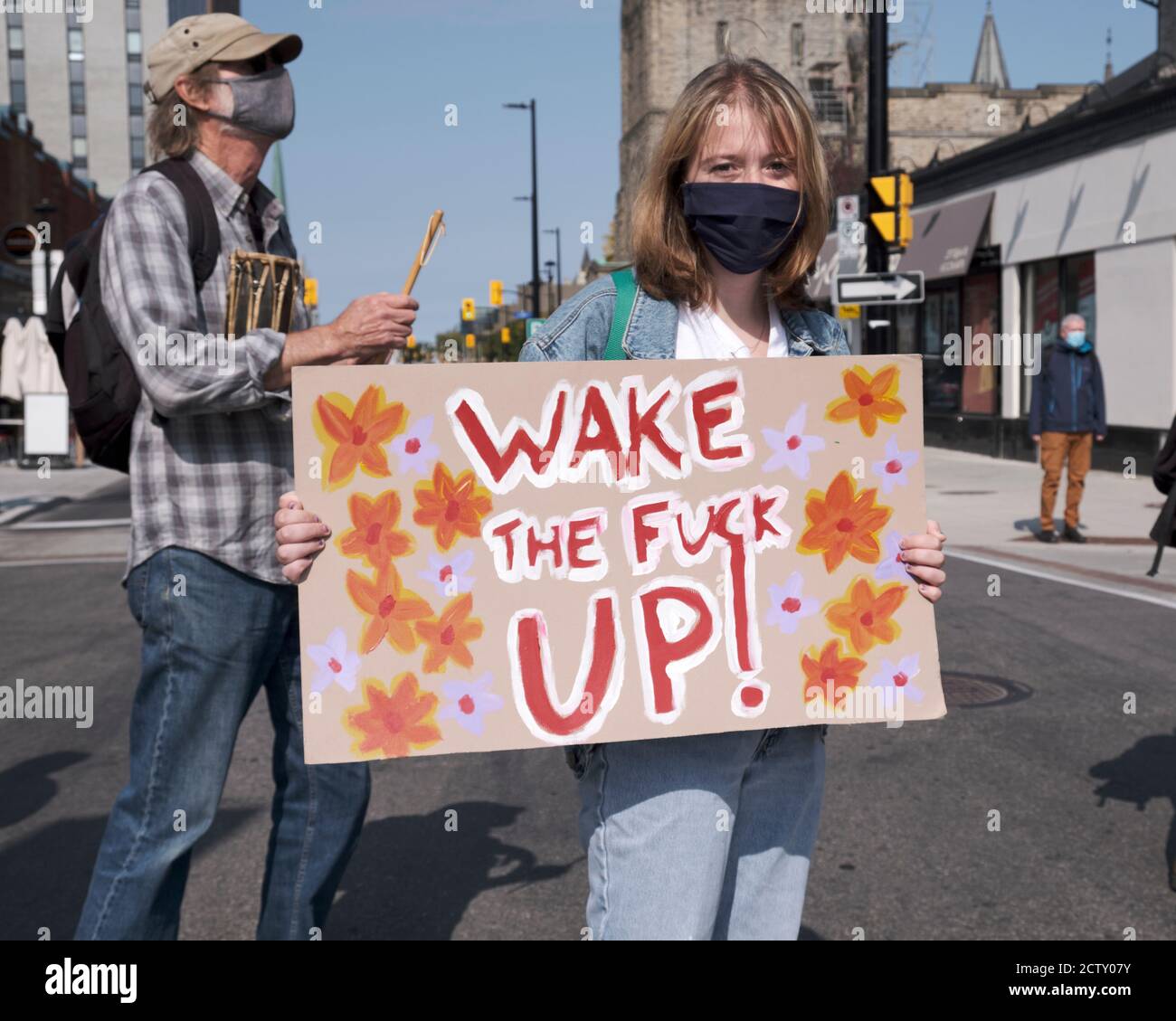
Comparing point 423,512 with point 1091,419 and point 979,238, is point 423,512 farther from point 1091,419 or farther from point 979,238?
point 979,238

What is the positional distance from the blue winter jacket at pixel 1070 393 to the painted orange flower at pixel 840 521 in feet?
38.1

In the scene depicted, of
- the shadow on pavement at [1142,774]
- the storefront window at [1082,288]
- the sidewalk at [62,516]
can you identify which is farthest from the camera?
the storefront window at [1082,288]

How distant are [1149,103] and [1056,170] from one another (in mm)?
3263

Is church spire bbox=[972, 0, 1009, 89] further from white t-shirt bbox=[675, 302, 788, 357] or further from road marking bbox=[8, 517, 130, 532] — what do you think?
white t-shirt bbox=[675, 302, 788, 357]

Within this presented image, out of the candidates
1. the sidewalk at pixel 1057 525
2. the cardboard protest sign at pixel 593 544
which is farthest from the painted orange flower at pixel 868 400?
the sidewalk at pixel 1057 525

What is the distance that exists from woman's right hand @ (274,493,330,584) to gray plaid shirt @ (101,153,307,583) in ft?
1.82

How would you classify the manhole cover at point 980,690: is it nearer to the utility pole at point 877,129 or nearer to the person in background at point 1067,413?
the person in background at point 1067,413

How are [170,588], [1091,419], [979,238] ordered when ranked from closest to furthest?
[170,588] → [1091,419] → [979,238]

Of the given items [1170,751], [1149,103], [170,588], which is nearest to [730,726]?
[170,588]

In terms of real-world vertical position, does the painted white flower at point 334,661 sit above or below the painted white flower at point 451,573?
below

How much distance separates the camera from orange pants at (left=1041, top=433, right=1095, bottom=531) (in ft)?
43.6

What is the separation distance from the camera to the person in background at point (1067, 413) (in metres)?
13.5

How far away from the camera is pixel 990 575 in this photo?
1117 cm

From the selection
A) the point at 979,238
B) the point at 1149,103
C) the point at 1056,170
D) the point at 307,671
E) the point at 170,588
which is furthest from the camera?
the point at 979,238
